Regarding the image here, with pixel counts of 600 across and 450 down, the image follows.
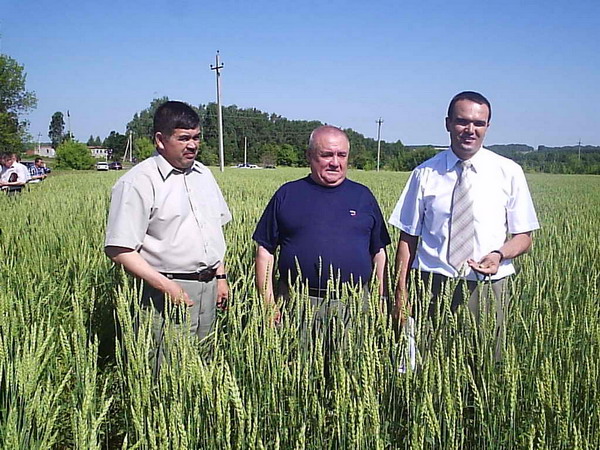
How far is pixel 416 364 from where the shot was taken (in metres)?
1.74

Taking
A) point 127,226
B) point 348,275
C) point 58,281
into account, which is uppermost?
point 127,226

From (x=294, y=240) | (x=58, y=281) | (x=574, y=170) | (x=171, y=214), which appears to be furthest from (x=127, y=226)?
(x=574, y=170)

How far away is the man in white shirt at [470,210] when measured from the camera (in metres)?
2.64

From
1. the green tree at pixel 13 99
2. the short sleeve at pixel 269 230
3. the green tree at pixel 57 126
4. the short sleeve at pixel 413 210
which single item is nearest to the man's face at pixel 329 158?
the short sleeve at pixel 269 230

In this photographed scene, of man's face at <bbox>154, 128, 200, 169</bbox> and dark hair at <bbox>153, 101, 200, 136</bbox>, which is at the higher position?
dark hair at <bbox>153, 101, 200, 136</bbox>

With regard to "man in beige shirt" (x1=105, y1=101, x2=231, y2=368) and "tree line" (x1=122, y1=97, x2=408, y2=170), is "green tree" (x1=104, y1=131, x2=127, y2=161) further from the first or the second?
"man in beige shirt" (x1=105, y1=101, x2=231, y2=368)

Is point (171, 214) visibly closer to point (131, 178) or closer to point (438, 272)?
point (131, 178)

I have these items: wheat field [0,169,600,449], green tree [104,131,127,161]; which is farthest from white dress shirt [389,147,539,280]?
green tree [104,131,127,161]

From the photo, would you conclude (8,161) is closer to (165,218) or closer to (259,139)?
(165,218)

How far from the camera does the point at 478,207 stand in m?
2.72

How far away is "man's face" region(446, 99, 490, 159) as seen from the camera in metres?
2.59

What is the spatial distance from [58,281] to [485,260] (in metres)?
2.86

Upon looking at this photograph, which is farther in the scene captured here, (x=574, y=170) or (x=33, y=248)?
(x=574, y=170)

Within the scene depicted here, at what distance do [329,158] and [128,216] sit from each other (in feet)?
3.06
